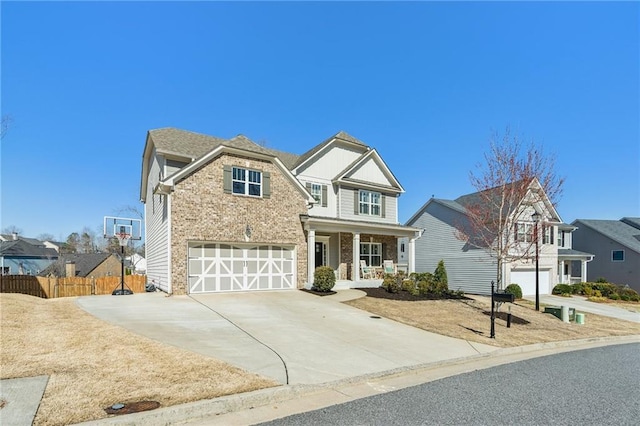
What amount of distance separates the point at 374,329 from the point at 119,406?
25.1 ft

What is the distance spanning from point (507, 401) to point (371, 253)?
17.4 m

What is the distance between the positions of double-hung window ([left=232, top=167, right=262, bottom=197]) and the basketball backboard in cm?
728

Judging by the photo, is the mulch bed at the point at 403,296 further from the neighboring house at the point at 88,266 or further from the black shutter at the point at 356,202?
the neighboring house at the point at 88,266

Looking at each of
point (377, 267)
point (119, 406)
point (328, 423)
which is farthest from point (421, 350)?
point (377, 267)

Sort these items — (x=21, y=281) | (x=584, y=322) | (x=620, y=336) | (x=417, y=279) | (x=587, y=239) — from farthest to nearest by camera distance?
(x=587, y=239) < (x=21, y=281) < (x=417, y=279) < (x=584, y=322) < (x=620, y=336)

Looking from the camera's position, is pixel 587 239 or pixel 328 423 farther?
pixel 587 239

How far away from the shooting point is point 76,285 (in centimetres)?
1909

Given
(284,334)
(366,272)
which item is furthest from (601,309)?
(284,334)

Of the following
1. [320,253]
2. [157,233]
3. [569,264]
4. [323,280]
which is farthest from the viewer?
[569,264]


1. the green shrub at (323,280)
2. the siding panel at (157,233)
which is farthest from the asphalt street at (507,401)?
the siding panel at (157,233)

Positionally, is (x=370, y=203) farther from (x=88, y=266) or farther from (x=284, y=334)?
(x=88, y=266)

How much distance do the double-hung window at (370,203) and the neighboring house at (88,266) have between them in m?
34.2

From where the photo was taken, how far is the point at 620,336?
13.1 metres

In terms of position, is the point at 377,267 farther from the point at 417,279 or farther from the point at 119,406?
the point at 119,406
